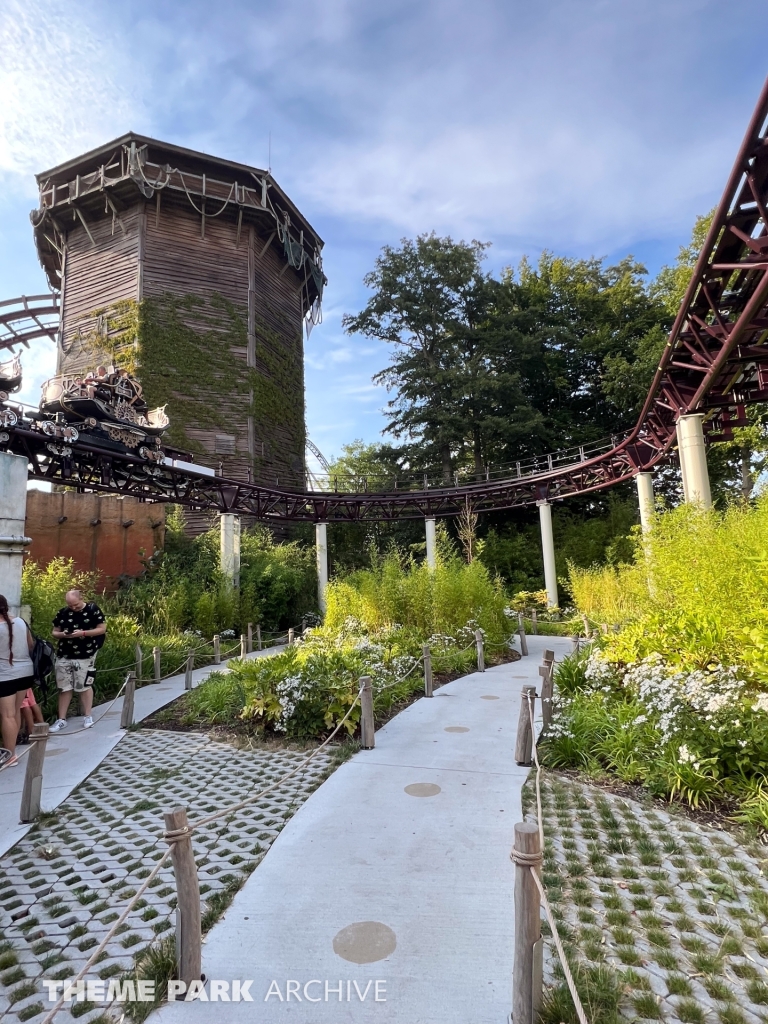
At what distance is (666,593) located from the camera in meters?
6.21

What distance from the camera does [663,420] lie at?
1359 cm

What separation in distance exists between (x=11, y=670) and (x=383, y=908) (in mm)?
4232

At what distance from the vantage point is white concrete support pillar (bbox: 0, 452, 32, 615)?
20.5 ft

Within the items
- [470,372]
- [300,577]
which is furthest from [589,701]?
[470,372]

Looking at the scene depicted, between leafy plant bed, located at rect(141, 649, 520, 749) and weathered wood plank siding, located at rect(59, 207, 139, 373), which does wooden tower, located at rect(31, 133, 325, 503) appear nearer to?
weathered wood plank siding, located at rect(59, 207, 139, 373)

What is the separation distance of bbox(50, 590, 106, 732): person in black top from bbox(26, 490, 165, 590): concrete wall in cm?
683

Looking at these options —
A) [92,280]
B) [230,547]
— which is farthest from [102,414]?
[92,280]

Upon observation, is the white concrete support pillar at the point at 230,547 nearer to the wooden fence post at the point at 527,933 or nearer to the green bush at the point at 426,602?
the green bush at the point at 426,602

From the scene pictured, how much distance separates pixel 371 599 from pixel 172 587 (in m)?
6.12

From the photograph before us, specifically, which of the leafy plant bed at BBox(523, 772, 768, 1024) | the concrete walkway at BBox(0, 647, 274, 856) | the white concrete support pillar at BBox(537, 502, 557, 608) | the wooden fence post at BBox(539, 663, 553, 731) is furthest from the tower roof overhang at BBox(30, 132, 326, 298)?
the leafy plant bed at BBox(523, 772, 768, 1024)

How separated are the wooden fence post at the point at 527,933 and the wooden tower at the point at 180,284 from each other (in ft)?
59.9

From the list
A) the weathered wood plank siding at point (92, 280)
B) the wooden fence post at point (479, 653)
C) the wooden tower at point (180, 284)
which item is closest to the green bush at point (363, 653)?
the wooden fence post at point (479, 653)

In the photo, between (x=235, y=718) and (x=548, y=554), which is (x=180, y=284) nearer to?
(x=548, y=554)

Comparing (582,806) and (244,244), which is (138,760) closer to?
(582,806)
